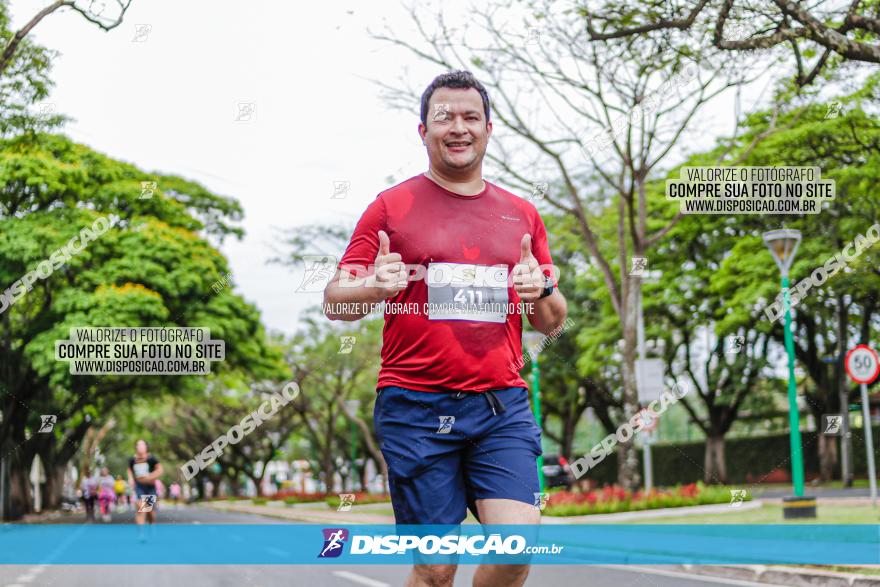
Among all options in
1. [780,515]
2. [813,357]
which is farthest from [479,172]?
[813,357]

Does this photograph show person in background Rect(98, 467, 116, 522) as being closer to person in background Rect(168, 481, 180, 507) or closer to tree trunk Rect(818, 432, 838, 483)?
person in background Rect(168, 481, 180, 507)

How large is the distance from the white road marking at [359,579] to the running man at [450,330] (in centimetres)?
579

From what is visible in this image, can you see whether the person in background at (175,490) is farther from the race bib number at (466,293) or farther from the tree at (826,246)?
the race bib number at (466,293)

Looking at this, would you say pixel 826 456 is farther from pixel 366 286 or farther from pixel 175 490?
pixel 175 490

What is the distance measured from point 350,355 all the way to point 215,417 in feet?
65.5

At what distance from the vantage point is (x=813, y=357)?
3209 cm

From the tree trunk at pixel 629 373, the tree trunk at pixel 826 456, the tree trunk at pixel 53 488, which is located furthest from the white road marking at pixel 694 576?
the tree trunk at pixel 53 488

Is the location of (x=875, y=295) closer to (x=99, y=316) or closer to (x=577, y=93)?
(x=577, y=93)

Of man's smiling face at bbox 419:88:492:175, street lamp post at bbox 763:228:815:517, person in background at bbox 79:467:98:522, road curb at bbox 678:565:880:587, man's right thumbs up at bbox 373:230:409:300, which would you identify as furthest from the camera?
person in background at bbox 79:467:98:522

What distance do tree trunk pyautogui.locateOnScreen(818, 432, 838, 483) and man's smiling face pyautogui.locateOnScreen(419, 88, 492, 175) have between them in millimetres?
30408

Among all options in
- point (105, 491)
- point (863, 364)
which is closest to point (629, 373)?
point (863, 364)

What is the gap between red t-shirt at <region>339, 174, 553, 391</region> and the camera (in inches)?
134

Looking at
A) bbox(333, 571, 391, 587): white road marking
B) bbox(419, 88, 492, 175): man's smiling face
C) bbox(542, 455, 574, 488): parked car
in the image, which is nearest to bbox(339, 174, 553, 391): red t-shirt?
bbox(419, 88, 492, 175): man's smiling face

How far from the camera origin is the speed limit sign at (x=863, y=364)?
1391 cm
